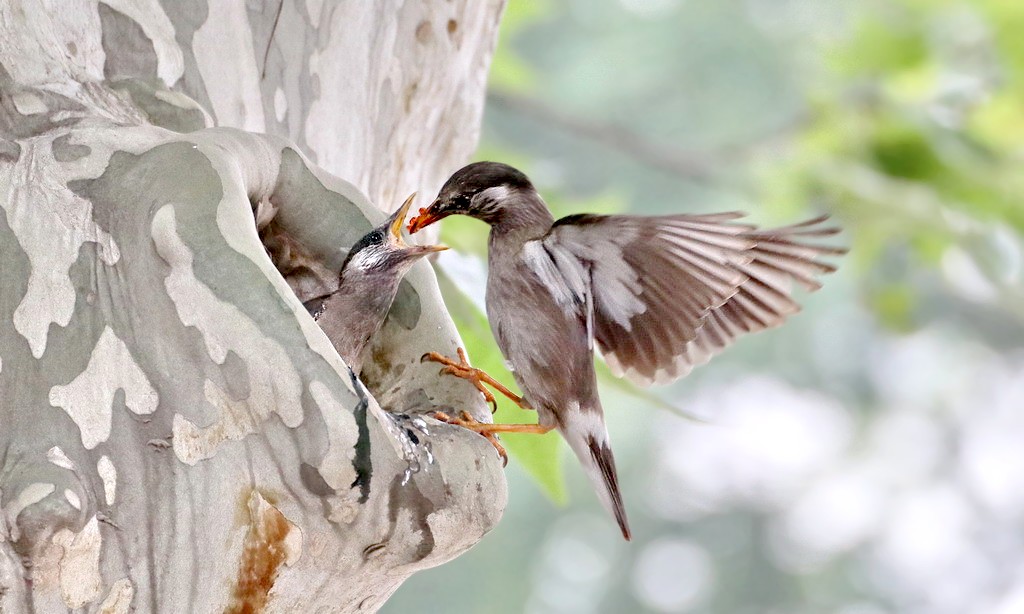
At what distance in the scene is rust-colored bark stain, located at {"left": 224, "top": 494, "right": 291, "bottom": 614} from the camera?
2.34 feet

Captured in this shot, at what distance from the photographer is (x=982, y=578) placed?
Result: 5.52 metres

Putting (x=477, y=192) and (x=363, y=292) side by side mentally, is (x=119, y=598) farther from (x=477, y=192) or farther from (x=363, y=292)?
(x=477, y=192)

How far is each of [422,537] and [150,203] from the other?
282 mm

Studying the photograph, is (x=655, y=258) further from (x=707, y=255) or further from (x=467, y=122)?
(x=467, y=122)

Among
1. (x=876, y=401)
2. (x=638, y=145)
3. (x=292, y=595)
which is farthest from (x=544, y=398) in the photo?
(x=876, y=401)

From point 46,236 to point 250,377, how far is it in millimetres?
180

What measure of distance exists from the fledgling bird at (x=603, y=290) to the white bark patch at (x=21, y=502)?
466mm

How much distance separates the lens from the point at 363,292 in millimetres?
880

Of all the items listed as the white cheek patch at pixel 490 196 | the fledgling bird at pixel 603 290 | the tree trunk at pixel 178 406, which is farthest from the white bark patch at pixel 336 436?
the white cheek patch at pixel 490 196

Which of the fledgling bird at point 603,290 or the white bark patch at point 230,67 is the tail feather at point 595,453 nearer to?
the fledgling bird at point 603,290

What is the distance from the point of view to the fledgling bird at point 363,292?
889 mm

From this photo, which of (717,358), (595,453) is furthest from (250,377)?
(717,358)

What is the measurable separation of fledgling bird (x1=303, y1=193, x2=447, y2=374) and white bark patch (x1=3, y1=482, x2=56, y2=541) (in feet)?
0.91

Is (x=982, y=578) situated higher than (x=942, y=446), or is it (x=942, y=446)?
(x=942, y=446)
